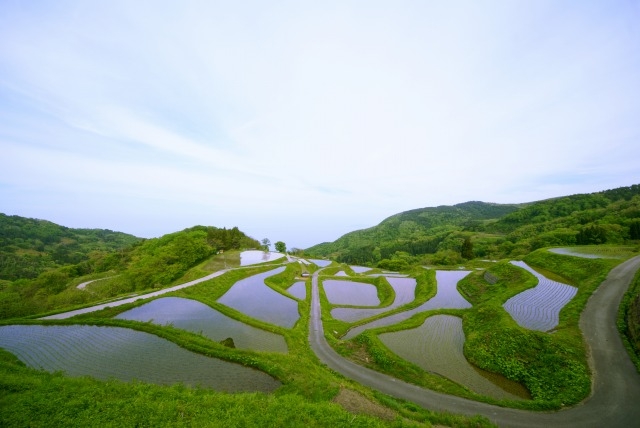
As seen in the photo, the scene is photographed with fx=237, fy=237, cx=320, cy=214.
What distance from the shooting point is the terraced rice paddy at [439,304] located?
2696 centimetres

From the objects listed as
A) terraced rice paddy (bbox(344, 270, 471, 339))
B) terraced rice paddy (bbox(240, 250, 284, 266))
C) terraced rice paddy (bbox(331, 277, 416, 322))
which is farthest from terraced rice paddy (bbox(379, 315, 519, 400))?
terraced rice paddy (bbox(240, 250, 284, 266))

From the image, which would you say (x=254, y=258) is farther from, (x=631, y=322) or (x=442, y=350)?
(x=631, y=322)

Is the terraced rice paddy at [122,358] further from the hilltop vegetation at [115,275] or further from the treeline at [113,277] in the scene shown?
the hilltop vegetation at [115,275]

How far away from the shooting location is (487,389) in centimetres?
1572

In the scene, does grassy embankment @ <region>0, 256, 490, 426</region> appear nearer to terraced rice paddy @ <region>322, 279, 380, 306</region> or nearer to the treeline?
terraced rice paddy @ <region>322, 279, 380, 306</region>

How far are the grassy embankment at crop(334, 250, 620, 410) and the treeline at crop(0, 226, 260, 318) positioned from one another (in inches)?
1521

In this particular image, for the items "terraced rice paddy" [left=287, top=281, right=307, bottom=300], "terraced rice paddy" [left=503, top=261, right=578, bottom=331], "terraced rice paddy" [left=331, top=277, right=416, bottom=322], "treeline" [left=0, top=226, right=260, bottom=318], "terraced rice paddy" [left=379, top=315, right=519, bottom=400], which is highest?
"treeline" [left=0, top=226, right=260, bottom=318]

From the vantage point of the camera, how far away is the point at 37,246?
415ft

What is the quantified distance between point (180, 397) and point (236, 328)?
12.8 metres

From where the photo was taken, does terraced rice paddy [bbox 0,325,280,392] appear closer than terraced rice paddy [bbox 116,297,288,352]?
Yes

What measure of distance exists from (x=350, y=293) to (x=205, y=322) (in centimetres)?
2390

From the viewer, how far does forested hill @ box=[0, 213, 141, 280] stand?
8669 cm

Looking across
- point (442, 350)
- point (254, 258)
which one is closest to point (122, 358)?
point (442, 350)

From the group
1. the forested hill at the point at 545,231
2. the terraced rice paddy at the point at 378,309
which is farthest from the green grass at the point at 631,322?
the forested hill at the point at 545,231
